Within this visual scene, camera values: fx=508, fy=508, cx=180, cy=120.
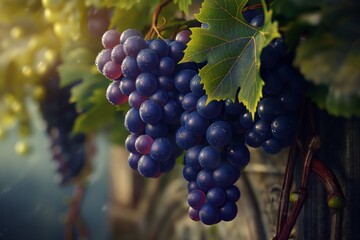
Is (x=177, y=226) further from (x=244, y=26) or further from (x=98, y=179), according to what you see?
(x=244, y=26)

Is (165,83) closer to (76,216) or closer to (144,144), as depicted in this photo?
(144,144)

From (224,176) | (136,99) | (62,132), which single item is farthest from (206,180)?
(62,132)

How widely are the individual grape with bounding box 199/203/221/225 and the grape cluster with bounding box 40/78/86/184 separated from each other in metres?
0.61

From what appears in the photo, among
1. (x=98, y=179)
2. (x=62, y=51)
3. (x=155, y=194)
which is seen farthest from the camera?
(x=98, y=179)

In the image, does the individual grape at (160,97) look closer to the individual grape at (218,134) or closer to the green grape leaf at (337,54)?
the individual grape at (218,134)

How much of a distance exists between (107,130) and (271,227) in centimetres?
65

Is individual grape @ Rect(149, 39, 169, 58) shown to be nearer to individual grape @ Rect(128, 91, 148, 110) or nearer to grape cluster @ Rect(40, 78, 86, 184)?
individual grape @ Rect(128, 91, 148, 110)

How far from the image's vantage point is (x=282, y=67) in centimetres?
54

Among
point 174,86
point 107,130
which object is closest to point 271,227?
point 174,86

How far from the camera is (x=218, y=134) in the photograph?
0.53 metres

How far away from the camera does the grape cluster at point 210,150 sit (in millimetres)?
542

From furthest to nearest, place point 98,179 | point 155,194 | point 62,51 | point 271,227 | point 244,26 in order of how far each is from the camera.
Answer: point 98,179 < point 155,194 < point 62,51 < point 271,227 < point 244,26

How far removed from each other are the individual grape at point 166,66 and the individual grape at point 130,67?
26 mm

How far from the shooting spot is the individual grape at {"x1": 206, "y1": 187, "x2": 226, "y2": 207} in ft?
1.78
